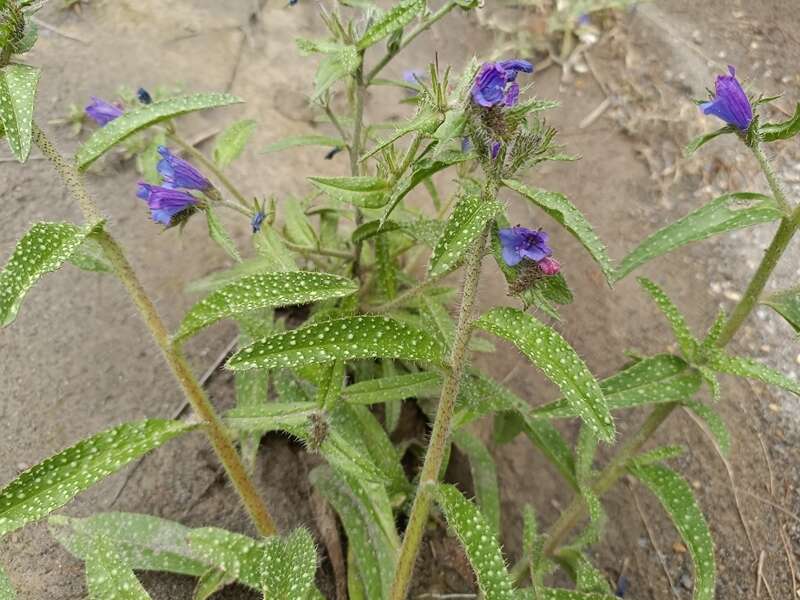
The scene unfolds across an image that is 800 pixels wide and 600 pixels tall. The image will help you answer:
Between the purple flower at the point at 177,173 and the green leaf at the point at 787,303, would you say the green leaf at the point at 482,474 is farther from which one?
the purple flower at the point at 177,173

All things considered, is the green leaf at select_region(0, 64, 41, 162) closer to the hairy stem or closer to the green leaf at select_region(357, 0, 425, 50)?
the green leaf at select_region(357, 0, 425, 50)

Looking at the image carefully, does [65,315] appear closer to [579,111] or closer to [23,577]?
[23,577]

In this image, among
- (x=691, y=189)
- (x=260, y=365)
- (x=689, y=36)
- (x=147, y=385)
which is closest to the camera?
(x=260, y=365)

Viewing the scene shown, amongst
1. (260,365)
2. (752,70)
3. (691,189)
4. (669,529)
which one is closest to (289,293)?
(260,365)

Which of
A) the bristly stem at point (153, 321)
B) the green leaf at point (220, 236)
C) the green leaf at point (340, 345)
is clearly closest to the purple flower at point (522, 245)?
the green leaf at point (340, 345)

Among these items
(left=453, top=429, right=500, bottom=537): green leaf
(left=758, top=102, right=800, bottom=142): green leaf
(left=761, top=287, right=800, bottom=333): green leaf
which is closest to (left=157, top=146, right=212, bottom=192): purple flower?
(left=453, top=429, right=500, bottom=537): green leaf
